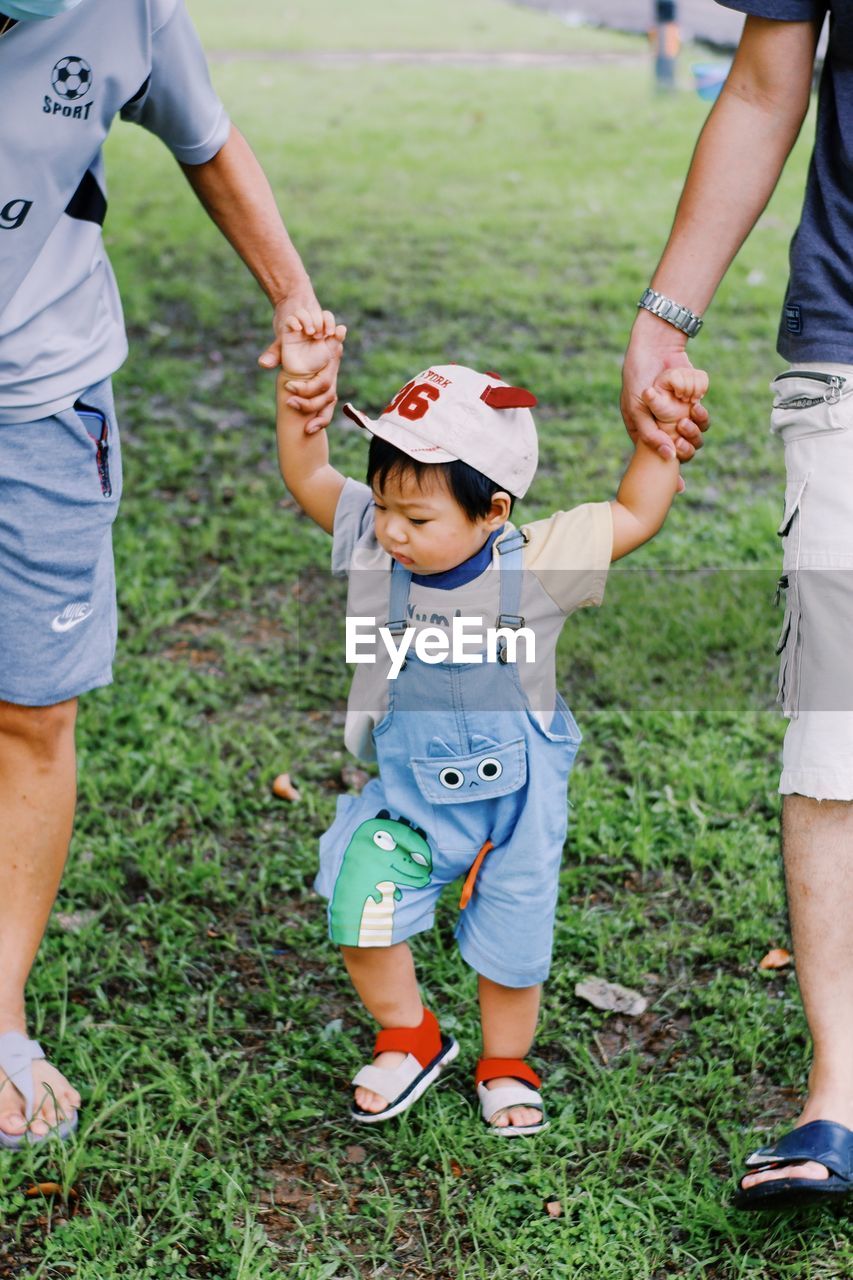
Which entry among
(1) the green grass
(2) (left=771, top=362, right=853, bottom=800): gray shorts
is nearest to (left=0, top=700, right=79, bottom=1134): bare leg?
(2) (left=771, top=362, right=853, bottom=800): gray shorts

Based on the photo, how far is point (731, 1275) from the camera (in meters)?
2.36

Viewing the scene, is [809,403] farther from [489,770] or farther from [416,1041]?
[416,1041]

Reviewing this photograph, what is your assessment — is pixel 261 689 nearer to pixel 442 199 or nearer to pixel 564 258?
pixel 564 258

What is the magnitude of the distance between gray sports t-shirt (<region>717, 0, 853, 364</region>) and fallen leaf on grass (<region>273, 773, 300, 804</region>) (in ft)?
5.68

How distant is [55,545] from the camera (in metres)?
2.50

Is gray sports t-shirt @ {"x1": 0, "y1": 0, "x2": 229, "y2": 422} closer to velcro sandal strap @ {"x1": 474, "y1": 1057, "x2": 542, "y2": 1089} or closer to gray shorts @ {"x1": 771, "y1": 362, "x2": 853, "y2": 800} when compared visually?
gray shorts @ {"x1": 771, "y1": 362, "x2": 853, "y2": 800}

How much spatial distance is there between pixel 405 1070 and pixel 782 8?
6.15 ft

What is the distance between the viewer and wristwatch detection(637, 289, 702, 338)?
2.57 m

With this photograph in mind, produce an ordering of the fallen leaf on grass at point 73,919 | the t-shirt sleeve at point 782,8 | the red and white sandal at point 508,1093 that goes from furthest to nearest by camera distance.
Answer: the fallen leaf on grass at point 73,919 → the red and white sandal at point 508,1093 → the t-shirt sleeve at point 782,8

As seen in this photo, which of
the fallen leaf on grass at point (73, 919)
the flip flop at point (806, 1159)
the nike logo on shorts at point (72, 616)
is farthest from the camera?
the fallen leaf on grass at point (73, 919)

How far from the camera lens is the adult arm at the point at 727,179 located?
2525 mm

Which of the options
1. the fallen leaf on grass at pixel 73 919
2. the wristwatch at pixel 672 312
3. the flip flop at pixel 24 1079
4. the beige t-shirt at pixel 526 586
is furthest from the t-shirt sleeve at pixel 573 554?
the fallen leaf on grass at pixel 73 919

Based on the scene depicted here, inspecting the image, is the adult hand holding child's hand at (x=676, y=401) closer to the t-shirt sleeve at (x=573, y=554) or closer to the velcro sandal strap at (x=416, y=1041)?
the t-shirt sleeve at (x=573, y=554)

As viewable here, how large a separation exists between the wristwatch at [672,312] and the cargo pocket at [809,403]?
0.65 feet
